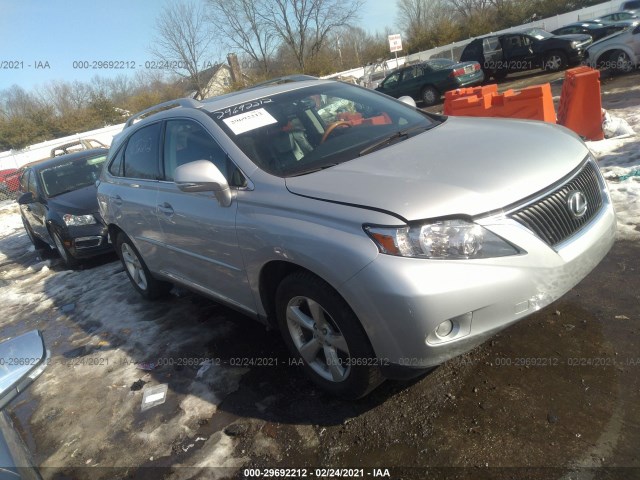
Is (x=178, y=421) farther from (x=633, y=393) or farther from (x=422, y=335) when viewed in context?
(x=633, y=393)

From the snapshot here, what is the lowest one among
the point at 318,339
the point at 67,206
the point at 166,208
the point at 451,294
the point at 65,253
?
the point at 65,253

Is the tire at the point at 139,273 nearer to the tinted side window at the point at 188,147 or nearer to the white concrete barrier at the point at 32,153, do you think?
the tinted side window at the point at 188,147

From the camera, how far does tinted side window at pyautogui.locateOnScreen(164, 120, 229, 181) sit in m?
3.34

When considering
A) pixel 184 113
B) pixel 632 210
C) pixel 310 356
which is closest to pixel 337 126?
pixel 184 113

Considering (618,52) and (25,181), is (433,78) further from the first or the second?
(25,181)

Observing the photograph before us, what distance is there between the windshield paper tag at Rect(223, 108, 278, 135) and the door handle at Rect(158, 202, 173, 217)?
33.7 inches

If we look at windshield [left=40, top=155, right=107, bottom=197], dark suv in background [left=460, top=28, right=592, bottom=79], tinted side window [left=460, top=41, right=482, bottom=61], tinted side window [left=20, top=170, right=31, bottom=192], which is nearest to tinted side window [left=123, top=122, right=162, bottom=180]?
windshield [left=40, top=155, right=107, bottom=197]

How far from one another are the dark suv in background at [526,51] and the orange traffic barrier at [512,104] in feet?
34.8

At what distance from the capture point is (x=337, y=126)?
346 centimetres

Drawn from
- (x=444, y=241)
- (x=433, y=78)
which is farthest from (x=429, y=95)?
(x=444, y=241)

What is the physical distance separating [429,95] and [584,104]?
1113 cm

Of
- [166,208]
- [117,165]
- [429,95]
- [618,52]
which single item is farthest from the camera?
[429,95]

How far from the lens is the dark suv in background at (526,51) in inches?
656

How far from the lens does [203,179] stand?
2998 millimetres
